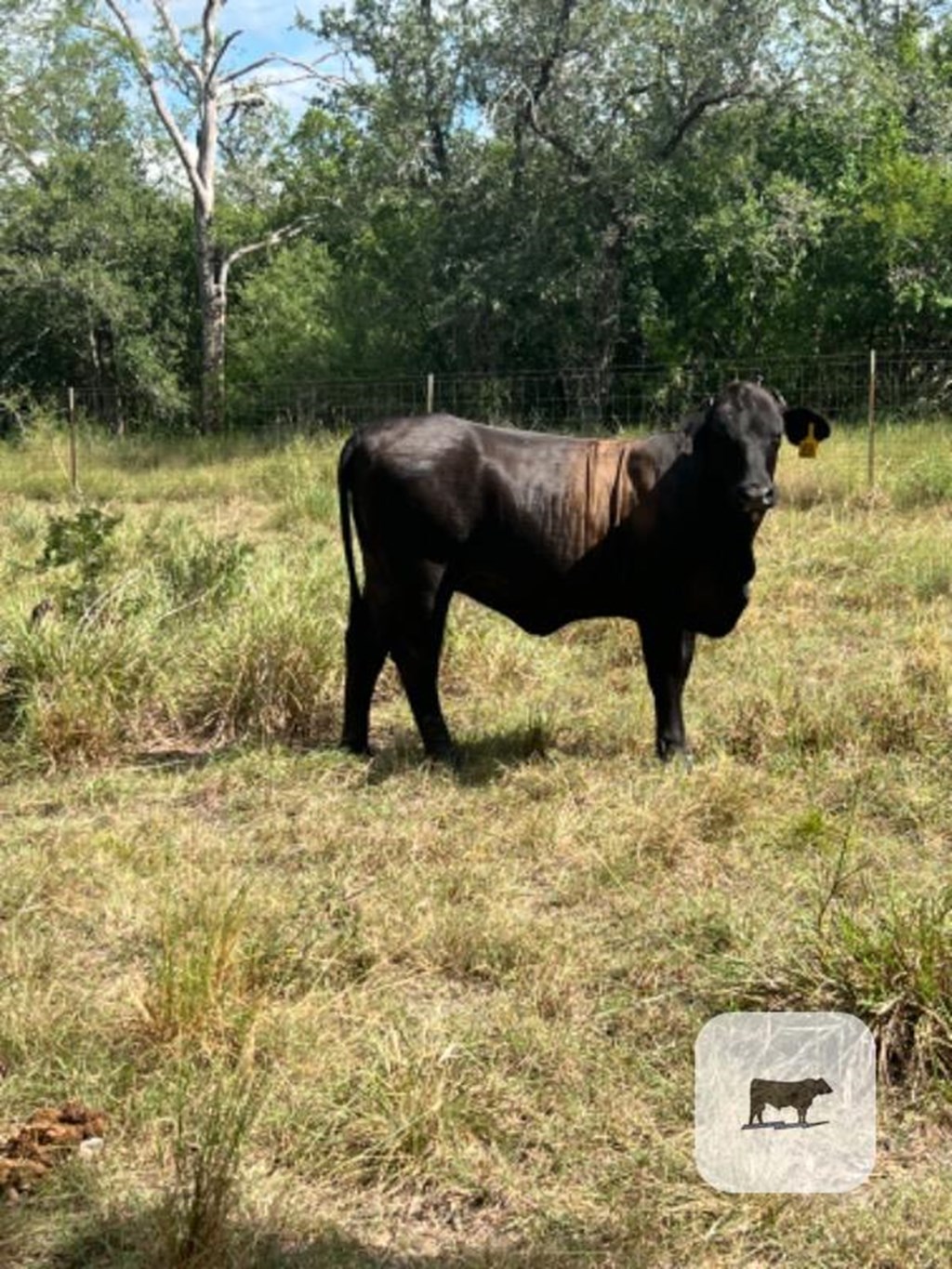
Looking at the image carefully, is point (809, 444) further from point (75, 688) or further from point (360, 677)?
point (75, 688)

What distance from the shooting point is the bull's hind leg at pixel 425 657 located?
626 cm

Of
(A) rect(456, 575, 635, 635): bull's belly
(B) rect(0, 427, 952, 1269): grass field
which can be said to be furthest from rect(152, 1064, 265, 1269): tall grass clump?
(A) rect(456, 575, 635, 635): bull's belly

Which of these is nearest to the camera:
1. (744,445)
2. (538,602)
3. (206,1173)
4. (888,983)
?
(206,1173)

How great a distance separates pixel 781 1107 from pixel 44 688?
459 cm

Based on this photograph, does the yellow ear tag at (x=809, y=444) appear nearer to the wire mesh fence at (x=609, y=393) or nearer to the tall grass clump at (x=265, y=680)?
the tall grass clump at (x=265, y=680)

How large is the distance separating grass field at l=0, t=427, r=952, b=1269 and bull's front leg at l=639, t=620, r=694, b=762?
0.47ft

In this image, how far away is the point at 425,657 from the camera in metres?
6.34

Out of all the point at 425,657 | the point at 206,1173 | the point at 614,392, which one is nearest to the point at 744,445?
the point at 425,657

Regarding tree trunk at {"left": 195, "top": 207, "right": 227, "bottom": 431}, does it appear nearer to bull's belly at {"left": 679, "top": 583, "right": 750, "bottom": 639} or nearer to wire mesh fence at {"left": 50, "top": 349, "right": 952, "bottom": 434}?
wire mesh fence at {"left": 50, "top": 349, "right": 952, "bottom": 434}

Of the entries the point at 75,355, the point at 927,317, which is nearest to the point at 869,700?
the point at 927,317

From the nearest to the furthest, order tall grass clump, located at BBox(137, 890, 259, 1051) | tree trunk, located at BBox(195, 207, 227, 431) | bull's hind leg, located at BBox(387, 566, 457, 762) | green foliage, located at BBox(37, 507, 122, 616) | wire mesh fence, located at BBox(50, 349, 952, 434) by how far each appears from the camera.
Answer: tall grass clump, located at BBox(137, 890, 259, 1051), bull's hind leg, located at BBox(387, 566, 457, 762), green foliage, located at BBox(37, 507, 122, 616), wire mesh fence, located at BBox(50, 349, 952, 434), tree trunk, located at BBox(195, 207, 227, 431)

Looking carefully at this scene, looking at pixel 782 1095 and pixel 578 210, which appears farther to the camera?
pixel 578 210

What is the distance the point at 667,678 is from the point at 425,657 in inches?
44.7

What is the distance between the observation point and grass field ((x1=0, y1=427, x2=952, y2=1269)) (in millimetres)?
2932
